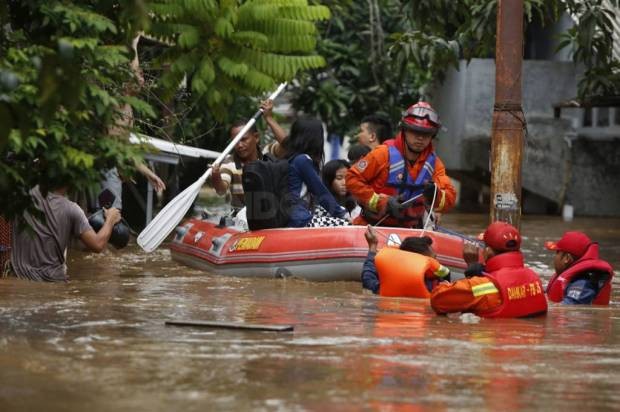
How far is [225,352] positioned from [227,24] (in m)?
2.59

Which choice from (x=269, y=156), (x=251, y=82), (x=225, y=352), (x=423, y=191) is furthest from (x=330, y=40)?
(x=225, y=352)

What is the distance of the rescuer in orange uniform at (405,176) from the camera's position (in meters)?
12.5

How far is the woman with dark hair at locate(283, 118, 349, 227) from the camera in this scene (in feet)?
43.7

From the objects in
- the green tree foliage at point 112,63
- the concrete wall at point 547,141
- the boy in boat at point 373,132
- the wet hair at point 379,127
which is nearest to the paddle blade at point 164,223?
the boy in boat at point 373,132

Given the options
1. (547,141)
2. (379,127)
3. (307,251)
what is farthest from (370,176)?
(547,141)

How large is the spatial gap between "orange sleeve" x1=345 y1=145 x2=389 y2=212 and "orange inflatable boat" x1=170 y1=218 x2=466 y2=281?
0.26m

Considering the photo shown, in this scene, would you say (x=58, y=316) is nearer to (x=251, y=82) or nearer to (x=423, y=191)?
(x=251, y=82)

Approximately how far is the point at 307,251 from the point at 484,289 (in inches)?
134

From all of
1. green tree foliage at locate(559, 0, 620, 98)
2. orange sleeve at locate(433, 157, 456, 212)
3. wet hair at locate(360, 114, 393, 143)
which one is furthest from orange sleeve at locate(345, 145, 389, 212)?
green tree foliage at locate(559, 0, 620, 98)

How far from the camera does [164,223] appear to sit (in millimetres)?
14414

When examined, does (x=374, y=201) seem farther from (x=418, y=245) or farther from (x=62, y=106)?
(x=62, y=106)

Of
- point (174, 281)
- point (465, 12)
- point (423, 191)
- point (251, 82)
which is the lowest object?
point (174, 281)

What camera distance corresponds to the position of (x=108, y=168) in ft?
27.6

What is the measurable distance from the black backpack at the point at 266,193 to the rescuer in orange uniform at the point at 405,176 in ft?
2.80
